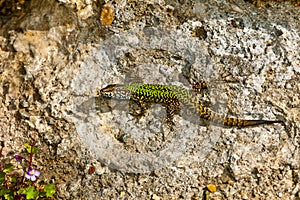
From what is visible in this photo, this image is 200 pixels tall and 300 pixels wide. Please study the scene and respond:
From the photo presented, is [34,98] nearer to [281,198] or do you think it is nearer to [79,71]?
[79,71]

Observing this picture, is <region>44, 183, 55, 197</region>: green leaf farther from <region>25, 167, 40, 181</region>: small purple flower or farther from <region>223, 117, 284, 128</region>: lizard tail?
<region>223, 117, 284, 128</region>: lizard tail

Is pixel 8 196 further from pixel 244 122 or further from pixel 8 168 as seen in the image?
pixel 244 122

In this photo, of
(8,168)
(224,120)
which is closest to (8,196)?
(8,168)

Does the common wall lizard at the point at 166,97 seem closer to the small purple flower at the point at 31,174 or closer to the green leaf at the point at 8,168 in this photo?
the small purple flower at the point at 31,174

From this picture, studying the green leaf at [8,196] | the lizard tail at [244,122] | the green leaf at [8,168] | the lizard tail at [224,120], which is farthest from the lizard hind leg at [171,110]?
the green leaf at [8,196]

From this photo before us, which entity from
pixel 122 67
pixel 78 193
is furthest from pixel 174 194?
pixel 122 67
